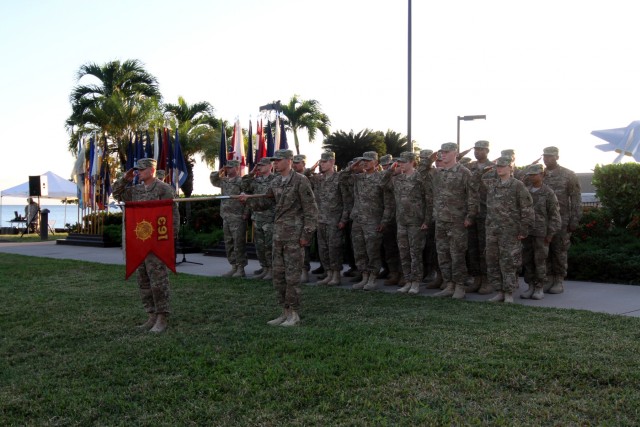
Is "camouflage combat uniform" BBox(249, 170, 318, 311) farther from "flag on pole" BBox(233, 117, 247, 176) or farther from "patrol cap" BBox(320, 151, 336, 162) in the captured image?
"flag on pole" BBox(233, 117, 247, 176)

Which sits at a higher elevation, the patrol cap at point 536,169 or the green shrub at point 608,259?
the patrol cap at point 536,169

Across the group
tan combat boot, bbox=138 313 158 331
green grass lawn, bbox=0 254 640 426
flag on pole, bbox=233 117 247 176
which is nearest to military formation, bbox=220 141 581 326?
green grass lawn, bbox=0 254 640 426

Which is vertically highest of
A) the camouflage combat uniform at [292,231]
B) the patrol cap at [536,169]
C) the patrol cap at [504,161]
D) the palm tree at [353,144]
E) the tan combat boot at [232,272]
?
the palm tree at [353,144]

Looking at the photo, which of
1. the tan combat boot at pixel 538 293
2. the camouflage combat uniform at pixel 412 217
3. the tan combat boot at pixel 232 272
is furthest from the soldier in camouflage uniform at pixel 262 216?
the tan combat boot at pixel 538 293

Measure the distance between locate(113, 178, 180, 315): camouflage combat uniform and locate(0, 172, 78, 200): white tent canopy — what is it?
1127 inches

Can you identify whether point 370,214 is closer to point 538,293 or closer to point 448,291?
point 448,291

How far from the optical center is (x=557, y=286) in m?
9.95

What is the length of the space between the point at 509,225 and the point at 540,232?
2.38 ft

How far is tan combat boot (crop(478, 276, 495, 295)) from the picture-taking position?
388 inches

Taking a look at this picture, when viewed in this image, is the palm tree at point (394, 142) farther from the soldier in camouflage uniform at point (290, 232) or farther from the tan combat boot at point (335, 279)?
the soldier in camouflage uniform at point (290, 232)

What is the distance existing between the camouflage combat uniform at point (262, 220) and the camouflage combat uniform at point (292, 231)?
3414 mm

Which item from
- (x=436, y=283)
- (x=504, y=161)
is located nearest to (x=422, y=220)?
(x=436, y=283)

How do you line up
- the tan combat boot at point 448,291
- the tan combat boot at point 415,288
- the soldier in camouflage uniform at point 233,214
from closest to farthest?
the tan combat boot at point 448,291, the tan combat boot at point 415,288, the soldier in camouflage uniform at point 233,214

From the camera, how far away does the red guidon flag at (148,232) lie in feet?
24.6
